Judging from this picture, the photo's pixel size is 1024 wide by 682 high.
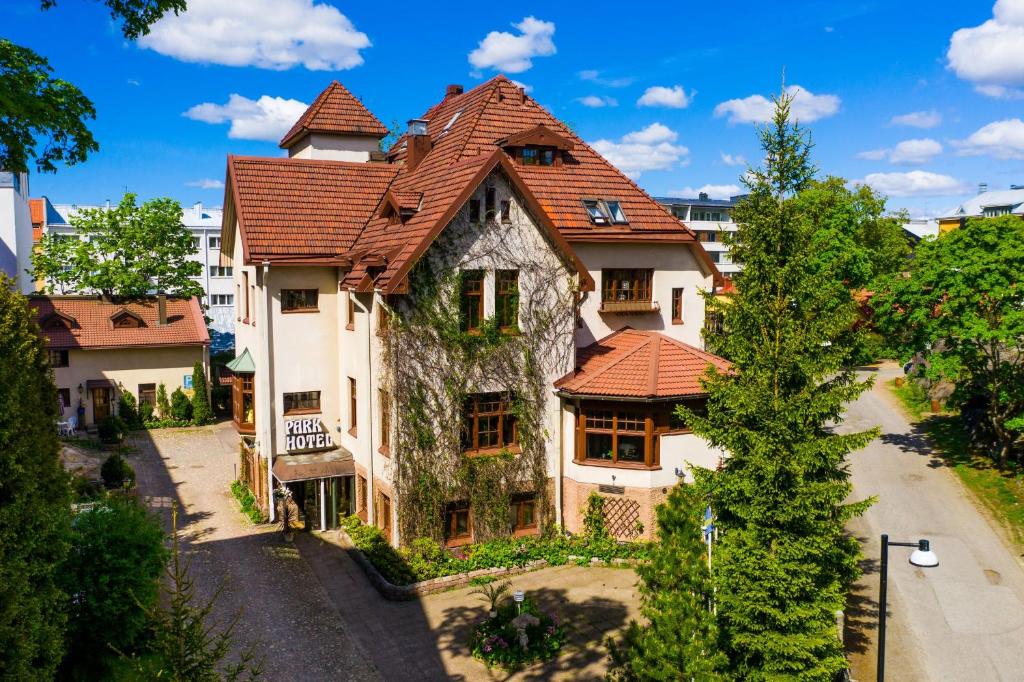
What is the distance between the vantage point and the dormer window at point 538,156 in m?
27.9

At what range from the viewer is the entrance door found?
41.4 meters

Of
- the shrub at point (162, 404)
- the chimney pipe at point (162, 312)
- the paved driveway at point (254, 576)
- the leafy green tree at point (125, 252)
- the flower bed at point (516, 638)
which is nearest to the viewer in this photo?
the flower bed at point (516, 638)

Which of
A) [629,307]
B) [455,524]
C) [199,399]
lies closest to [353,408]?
[455,524]

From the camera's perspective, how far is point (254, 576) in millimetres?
22688

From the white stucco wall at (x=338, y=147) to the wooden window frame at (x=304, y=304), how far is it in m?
7.89

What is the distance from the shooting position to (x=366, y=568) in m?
22.9

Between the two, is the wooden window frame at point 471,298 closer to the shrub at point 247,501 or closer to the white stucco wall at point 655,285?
the white stucco wall at point 655,285

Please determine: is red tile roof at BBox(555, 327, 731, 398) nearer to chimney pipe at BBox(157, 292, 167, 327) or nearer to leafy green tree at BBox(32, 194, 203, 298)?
Answer: chimney pipe at BBox(157, 292, 167, 327)

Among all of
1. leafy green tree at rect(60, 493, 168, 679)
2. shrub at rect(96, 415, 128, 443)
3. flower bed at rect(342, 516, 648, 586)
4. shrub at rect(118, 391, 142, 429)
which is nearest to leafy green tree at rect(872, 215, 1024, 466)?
flower bed at rect(342, 516, 648, 586)

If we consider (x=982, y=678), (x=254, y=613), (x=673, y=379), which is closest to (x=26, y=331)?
(x=254, y=613)

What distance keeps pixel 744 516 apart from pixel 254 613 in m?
13.4

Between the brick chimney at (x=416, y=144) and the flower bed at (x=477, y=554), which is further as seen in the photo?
the brick chimney at (x=416, y=144)

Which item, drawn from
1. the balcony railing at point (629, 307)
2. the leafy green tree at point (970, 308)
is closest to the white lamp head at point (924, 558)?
the balcony railing at point (629, 307)

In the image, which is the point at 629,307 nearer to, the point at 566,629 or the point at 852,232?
the point at 566,629
